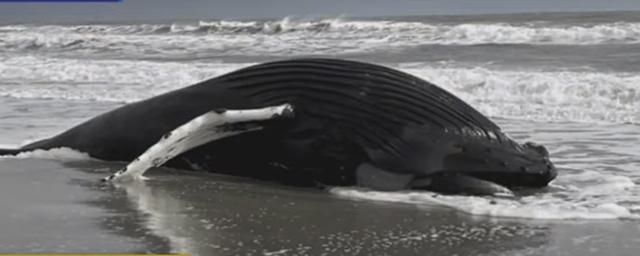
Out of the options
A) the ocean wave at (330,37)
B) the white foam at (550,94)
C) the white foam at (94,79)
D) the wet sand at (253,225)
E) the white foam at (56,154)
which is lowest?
the wet sand at (253,225)

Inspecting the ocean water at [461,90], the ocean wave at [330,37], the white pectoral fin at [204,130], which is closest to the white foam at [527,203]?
the ocean water at [461,90]

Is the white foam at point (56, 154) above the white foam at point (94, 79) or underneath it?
underneath

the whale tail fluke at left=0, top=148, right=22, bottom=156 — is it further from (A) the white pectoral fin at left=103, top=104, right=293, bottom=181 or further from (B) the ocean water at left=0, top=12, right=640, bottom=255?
(A) the white pectoral fin at left=103, top=104, right=293, bottom=181

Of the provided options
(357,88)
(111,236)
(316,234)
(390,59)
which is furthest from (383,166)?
(390,59)

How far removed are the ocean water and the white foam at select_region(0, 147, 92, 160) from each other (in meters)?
0.01

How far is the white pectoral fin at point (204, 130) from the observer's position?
5777 mm

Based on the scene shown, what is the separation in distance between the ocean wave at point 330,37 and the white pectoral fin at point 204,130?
830 inches

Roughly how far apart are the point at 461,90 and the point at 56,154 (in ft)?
26.4

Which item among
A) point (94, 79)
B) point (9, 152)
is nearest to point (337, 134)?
point (9, 152)

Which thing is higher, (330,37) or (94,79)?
(330,37)

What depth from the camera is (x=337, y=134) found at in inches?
226


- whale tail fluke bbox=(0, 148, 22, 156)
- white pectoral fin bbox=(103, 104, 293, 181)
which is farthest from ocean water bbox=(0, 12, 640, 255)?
white pectoral fin bbox=(103, 104, 293, 181)

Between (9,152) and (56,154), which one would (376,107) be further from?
(9,152)

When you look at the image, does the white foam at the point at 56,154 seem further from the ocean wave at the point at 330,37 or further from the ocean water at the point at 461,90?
the ocean wave at the point at 330,37
